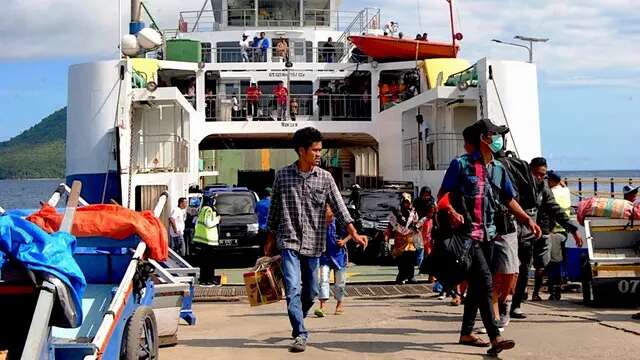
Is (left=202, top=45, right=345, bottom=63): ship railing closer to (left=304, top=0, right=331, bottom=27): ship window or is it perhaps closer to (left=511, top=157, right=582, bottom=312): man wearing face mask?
(left=304, top=0, right=331, bottom=27): ship window

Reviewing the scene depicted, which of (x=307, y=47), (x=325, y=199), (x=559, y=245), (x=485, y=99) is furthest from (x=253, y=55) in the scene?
(x=325, y=199)

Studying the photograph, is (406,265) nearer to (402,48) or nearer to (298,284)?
(298,284)

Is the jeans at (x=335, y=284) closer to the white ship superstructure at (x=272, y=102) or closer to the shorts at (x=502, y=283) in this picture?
the shorts at (x=502, y=283)

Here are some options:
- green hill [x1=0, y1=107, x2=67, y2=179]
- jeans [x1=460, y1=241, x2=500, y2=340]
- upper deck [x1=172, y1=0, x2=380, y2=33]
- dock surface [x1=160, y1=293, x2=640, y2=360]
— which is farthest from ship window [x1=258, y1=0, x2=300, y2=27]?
green hill [x1=0, y1=107, x2=67, y2=179]

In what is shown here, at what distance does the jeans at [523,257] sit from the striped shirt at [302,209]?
2.11 m

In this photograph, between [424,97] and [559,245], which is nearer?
[559,245]

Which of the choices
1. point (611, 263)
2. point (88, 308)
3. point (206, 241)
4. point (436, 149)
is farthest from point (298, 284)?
point (436, 149)

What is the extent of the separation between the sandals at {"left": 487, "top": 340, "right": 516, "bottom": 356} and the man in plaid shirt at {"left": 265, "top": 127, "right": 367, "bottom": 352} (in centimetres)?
134

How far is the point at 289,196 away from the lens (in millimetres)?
7117

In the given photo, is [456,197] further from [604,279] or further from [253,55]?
[253,55]

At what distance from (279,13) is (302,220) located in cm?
2207

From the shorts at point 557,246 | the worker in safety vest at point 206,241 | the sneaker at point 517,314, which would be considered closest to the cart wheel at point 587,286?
the shorts at point 557,246

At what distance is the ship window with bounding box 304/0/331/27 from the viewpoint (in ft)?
93.5

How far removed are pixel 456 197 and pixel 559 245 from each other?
13.5ft
